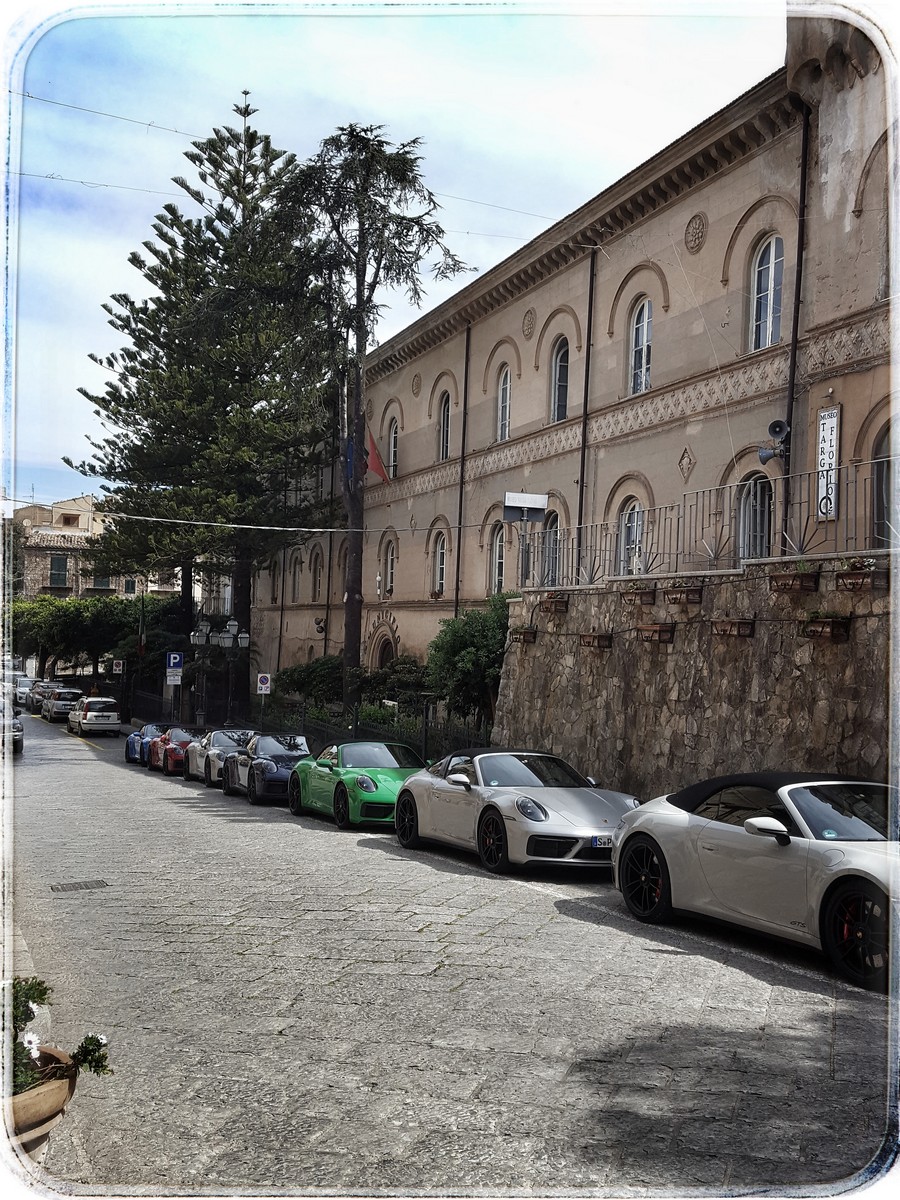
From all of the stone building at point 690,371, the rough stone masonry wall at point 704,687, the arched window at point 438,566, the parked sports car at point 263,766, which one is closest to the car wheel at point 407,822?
the rough stone masonry wall at point 704,687

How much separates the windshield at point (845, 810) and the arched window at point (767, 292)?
525 inches

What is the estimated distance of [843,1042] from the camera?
619 centimetres

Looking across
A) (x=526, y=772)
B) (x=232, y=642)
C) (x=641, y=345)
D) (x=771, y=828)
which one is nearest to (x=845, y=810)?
(x=771, y=828)

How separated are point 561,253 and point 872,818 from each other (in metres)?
22.4

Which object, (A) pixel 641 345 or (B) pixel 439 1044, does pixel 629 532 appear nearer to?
(A) pixel 641 345

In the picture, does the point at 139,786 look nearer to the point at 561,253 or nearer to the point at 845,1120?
the point at 561,253

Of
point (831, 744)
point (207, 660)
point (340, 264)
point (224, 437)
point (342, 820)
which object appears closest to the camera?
point (831, 744)

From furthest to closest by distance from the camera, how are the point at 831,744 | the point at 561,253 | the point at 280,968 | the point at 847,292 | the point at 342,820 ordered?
1. the point at 561,253
2. the point at 847,292
3. the point at 342,820
4. the point at 831,744
5. the point at 280,968

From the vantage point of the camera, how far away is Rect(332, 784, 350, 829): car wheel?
17.1 meters

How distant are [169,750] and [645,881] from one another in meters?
22.2

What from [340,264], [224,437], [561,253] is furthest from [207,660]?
[561,253]

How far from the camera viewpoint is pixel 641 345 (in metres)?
25.1

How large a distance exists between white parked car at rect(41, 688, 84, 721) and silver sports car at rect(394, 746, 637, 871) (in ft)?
144

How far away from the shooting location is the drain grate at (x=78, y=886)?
1091 cm
